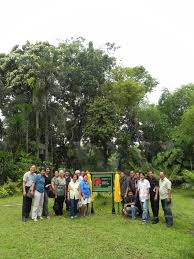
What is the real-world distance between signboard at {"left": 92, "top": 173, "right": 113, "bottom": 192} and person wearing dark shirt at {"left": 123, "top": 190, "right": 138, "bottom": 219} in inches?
36.6

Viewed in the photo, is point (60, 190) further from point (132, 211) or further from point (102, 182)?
point (132, 211)

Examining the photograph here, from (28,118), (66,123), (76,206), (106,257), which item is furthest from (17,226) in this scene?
(66,123)

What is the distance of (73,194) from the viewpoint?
1374 centimetres

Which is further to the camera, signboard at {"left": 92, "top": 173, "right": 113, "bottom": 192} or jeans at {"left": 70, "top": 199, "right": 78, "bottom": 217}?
signboard at {"left": 92, "top": 173, "right": 113, "bottom": 192}

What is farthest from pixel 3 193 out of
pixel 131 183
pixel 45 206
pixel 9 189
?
pixel 131 183

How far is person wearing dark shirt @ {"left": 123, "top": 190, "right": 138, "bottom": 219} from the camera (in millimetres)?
13844

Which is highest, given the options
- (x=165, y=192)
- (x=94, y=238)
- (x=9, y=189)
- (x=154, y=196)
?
(x=9, y=189)

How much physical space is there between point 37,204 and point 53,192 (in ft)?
3.15

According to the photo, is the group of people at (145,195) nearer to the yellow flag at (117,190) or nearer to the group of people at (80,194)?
the group of people at (80,194)

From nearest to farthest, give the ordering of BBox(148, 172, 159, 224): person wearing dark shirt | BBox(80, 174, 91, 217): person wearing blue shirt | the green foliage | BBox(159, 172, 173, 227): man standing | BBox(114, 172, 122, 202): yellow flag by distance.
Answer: BBox(159, 172, 173, 227): man standing, BBox(148, 172, 159, 224): person wearing dark shirt, BBox(80, 174, 91, 217): person wearing blue shirt, BBox(114, 172, 122, 202): yellow flag, the green foliage

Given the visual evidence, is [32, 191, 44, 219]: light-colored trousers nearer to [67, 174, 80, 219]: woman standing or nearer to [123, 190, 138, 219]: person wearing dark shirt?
[67, 174, 80, 219]: woman standing

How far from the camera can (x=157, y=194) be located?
44.7ft

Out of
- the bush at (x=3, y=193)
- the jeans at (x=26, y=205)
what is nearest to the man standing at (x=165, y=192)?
the jeans at (x=26, y=205)

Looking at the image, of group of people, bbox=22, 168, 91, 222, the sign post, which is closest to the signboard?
the sign post
